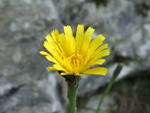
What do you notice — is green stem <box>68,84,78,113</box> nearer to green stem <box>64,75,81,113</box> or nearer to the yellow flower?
green stem <box>64,75,81,113</box>

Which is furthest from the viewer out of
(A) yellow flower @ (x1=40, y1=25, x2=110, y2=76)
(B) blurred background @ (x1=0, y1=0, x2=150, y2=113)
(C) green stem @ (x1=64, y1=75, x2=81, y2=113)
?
(B) blurred background @ (x1=0, y1=0, x2=150, y2=113)

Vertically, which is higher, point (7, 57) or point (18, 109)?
point (7, 57)

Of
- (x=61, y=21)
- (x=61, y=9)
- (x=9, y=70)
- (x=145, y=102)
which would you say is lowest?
(x=145, y=102)

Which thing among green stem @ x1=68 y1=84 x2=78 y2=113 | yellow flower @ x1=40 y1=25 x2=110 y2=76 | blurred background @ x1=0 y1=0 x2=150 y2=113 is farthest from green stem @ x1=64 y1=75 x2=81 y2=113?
blurred background @ x1=0 y1=0 x2=150 y2=113

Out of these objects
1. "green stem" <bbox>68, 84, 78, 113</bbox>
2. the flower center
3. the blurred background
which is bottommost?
"green stem" <bbox>68, 84, 78, 113</bbox>

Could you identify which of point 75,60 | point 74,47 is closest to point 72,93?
point 75,60

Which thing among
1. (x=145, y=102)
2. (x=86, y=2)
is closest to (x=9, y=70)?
(x=86, y=2)

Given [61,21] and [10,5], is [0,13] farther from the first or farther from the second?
[61,21]

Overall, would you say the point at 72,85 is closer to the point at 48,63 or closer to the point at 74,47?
the point at 74,47
